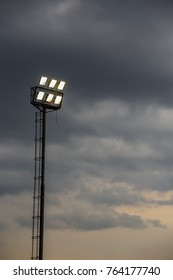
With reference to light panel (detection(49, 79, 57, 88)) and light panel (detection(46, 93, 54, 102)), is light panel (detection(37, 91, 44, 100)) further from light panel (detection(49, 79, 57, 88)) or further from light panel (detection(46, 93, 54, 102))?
light panel (detection(49, 79, 57, 88))

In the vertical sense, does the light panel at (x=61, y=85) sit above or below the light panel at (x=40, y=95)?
above

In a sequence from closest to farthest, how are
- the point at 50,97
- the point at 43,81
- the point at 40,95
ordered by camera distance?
1. the point at 40,95
2. the point at 43,81
3. the point at 50,97

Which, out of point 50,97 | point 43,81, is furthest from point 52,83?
point 50,97

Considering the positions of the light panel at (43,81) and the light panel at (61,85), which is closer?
the light panel at (43,81)

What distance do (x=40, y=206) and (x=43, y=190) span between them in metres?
1.66

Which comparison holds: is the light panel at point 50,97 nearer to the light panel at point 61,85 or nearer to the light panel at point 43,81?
the light panel at point 43,81

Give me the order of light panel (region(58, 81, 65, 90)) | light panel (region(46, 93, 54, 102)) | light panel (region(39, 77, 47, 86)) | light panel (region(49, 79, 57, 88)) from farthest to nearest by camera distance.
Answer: light panel (region(58, 81, 65, 90))
light panel (region(49, 79, 57, 88))
light panel (region(46, 93, 54, 102))
light panel (region(39, 77, 47, 86))

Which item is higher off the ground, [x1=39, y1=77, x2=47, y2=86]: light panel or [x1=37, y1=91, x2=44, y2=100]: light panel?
[x1=39, y1=77, x2=47, y2=86]: light panel

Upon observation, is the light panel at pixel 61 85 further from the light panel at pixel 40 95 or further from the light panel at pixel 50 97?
the light panel at pixel 40 95

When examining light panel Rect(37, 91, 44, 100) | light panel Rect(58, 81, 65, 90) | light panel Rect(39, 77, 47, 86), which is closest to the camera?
light panel Rect(37, 91, 44, 100)

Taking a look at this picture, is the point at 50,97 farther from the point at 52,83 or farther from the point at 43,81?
the point at 43,81

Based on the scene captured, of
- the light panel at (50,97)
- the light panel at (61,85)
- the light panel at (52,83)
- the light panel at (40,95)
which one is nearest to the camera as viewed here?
the light panel at (40,95)

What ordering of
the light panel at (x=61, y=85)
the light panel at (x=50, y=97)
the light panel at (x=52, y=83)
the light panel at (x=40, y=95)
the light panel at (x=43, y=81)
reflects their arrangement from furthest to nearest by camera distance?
1. the light panel at (x=61, y=85)
2. the light panel at (x=52, y=83)
3. the light panel at (x=50, y=97)
4. the light panel at (x=43, y=81)
5. the light panel at (x=40, y=95)
